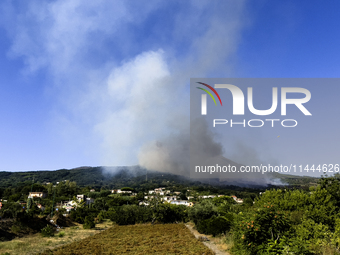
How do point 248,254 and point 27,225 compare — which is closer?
point 248,254

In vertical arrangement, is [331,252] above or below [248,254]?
above

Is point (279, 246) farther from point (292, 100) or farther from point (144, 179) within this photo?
point (144, 179)

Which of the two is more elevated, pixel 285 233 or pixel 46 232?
pixel 285 233

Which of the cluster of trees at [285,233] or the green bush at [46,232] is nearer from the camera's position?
the cluster of trees at [285,233]

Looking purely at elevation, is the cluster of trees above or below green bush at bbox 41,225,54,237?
above

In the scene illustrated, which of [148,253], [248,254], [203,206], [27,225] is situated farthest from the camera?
[203,206]

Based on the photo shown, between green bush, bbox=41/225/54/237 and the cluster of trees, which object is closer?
the cluster of trees

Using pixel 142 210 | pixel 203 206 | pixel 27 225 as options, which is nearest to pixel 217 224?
pixel 203 206

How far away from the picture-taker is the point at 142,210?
31.5 meters

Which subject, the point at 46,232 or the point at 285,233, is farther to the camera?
→ the point at 46,232

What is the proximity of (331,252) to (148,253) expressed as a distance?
355 inches

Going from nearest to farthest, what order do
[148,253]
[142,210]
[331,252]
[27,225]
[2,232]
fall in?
[331,252], [148,253], [2,232], [27,225], [142,210]

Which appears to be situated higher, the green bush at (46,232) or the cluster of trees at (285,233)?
the cluster of trees at (285,233)

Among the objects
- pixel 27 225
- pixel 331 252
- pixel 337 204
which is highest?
pixel 337 204
